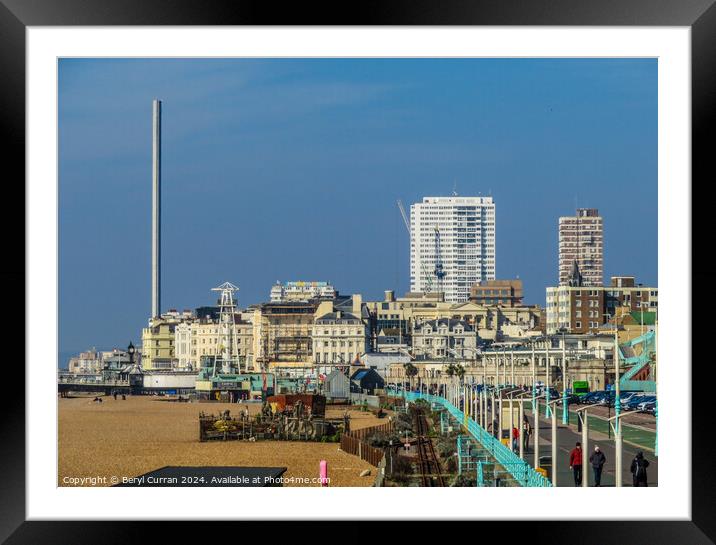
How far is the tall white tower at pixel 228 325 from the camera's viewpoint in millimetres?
30378

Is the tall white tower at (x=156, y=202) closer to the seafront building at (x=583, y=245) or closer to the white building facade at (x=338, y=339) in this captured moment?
the white building facade at (x=338, y=339)

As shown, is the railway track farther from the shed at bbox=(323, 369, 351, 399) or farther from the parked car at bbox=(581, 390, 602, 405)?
the shed at bbox=(323, 369, 351, 399)

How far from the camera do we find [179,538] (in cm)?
326

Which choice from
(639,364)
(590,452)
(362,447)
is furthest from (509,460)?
(639,364)

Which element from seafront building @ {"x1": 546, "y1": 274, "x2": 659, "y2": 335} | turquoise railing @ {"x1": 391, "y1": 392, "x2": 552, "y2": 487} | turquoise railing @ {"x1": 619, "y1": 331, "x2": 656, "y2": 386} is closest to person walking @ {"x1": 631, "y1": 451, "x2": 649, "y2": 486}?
turquoise railing @ {"x1": 391, "y1": 392, "x2": 552, "y2": 487}

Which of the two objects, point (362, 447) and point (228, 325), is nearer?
point (362, 447)

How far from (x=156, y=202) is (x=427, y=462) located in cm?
2577

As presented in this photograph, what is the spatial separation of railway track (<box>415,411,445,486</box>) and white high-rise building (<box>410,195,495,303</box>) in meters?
24.9
